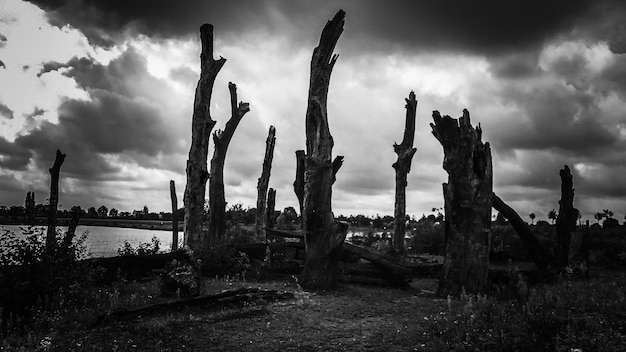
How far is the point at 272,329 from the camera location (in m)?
8.80

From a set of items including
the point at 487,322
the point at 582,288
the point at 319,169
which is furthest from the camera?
the point at 319,169

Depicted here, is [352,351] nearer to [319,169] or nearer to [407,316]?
[407,316]

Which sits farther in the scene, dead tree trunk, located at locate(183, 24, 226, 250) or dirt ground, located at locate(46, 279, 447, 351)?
dead tree trunk, located at locate(183, 24, 226, 250)

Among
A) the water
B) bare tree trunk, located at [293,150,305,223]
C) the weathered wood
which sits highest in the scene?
bare tree trunk, located at [293,150,305,223]

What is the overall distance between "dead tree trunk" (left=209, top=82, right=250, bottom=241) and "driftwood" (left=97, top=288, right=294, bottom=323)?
12928mm

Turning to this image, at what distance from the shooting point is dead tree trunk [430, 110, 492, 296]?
13336mm

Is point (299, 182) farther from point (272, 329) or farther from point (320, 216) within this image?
point (272, 329)

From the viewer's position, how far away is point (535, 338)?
7.04m

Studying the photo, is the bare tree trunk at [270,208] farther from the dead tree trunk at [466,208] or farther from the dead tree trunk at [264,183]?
the dead tree trunk at [466,208]

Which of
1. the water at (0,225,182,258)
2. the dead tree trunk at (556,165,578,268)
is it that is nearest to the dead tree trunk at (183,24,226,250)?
the water at (0,225,182,258)

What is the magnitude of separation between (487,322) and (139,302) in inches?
324

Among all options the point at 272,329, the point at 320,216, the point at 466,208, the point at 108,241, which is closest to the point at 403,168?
the point at 466,208

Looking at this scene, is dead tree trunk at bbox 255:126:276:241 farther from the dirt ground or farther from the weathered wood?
the dirt ground

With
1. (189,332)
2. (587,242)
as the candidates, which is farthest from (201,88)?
(587,242)
